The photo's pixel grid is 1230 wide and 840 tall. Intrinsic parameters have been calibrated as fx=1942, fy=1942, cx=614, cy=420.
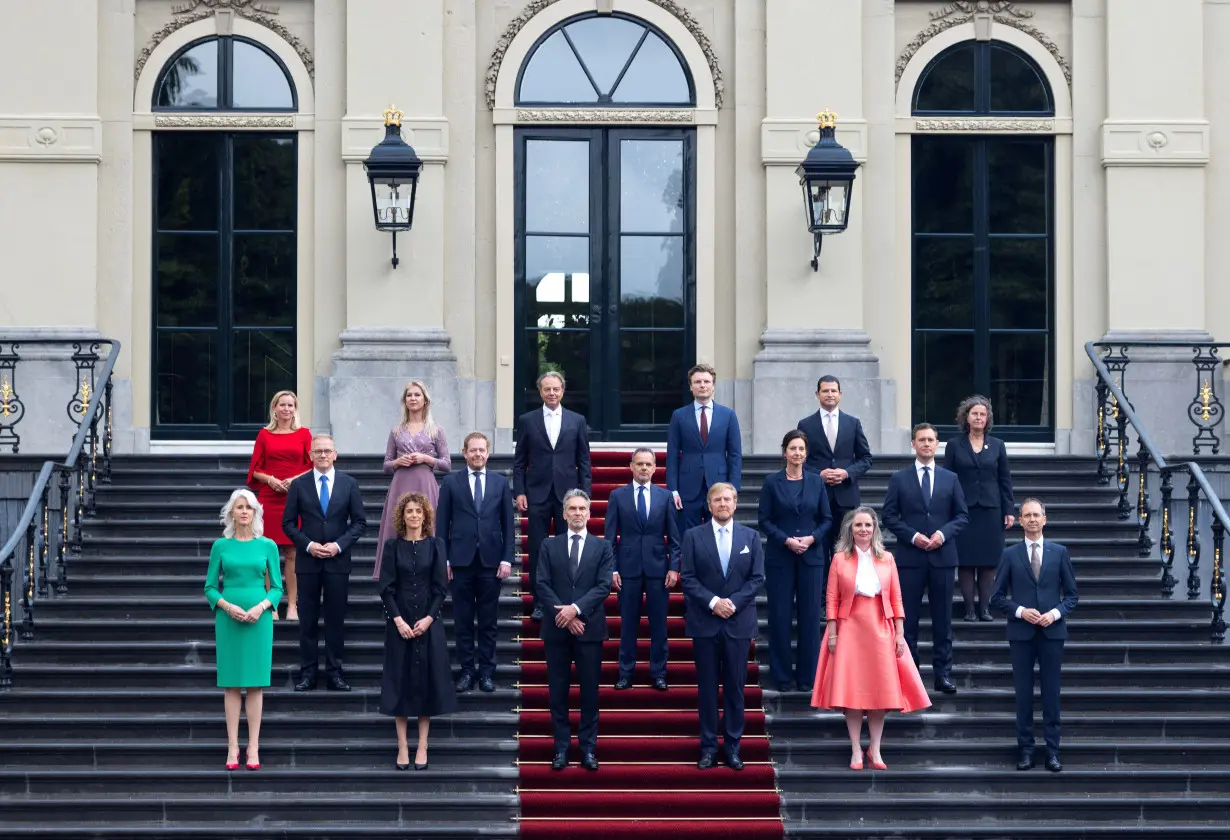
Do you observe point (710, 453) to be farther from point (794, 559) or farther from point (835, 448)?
point (794, 559)

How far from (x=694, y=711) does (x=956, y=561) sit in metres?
2.18

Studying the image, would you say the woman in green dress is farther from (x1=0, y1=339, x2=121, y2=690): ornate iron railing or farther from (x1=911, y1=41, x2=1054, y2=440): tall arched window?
(x1=911, y1=41, x2=1054, y2=440): tall arched window

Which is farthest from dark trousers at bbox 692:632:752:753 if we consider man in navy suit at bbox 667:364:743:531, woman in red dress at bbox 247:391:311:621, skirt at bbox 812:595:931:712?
woman in red dress at bbox 247:391:311:621

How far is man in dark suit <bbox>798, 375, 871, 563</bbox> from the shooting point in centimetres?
1438

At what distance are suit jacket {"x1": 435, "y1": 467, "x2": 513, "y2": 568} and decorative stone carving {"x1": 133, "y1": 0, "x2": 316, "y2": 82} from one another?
20.5 feet

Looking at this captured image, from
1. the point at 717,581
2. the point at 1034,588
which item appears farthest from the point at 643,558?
the point at 1034,588

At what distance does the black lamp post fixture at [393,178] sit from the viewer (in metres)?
17.4

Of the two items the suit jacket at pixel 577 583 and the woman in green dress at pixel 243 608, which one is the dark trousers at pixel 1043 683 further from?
the woman in green dress at pixel 243 608

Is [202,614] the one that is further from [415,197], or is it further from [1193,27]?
[1193,27]

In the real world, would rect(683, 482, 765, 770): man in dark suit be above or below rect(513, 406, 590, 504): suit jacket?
below

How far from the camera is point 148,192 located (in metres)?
18.4

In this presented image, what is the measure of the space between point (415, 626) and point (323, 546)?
1.11 m

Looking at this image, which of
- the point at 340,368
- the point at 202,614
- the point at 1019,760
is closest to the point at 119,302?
the point at 340,368

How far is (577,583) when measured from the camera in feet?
43.1
